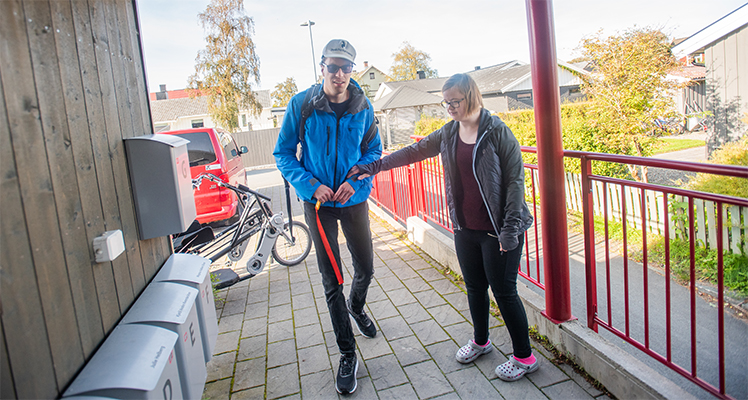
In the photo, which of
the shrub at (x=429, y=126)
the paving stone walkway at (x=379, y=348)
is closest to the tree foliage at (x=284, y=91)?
the shrub at (x=429, y=126)

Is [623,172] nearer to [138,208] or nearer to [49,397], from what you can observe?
[138,208]

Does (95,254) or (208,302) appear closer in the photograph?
(95,254)

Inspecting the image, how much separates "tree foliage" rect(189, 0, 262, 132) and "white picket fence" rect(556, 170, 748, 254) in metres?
22.1

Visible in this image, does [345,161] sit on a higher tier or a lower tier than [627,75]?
lower

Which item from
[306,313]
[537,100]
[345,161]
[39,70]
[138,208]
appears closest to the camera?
[39,70]

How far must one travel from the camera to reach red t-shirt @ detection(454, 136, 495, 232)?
8.18ft

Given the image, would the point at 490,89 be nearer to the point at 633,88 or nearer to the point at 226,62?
the point at 226,62

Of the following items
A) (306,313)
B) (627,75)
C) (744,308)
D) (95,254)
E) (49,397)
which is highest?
(627,75)

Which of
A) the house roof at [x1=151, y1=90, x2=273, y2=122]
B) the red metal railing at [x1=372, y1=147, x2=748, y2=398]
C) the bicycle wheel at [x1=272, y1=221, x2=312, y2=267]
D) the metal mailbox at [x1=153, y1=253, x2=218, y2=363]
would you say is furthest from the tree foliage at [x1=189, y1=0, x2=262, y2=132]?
the metal mailbox at [x1=153, y1=253, x2=218, y2=363]

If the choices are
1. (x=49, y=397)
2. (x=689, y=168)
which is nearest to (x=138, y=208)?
(x=49, y=397)

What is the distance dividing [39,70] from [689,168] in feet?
8.56

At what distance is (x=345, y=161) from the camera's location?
9.11ft

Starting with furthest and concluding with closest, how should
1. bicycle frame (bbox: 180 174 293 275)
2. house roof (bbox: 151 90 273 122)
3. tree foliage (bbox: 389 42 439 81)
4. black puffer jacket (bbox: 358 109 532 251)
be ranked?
1. tree foliage (bbox: 389 42 439 81)
2. house roof (bbox: 151 90 273 122)
3. bicycle frame (bbox: 180 174 293 275)
4. black puffer jacket (bbox: 358 109 532 251)

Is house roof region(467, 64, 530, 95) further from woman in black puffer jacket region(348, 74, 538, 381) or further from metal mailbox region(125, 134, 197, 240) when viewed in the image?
metal mailbox region(125, 134, 197, 240)
